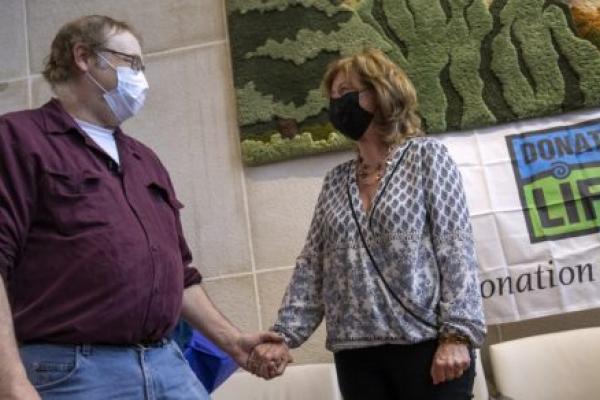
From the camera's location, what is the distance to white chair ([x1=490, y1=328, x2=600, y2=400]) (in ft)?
7.09

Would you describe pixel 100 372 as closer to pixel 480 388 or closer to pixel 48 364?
pixel 48 364

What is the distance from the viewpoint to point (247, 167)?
2.77m

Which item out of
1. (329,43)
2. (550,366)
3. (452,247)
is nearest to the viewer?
(452,247)

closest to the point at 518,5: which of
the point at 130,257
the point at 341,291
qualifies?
the point at 341,291

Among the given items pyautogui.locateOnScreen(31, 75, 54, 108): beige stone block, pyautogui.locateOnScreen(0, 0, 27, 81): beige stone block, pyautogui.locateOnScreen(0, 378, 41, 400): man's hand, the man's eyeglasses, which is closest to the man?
pyautogui.locateOnScreen(0, 378, 41, 400): man's hand

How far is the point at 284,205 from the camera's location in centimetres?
272

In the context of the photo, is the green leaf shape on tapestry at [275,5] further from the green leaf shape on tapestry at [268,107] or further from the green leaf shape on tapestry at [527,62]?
the green leaf shape on tapestry at [527,62]

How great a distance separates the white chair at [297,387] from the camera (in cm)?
221

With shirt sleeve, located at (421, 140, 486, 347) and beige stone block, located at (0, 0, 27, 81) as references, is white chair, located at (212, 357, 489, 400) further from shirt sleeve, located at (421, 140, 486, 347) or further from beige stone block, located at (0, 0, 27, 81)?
beige stone block, located at (0, 0, 27, 81)

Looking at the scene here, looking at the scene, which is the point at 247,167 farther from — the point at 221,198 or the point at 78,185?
the point at 78,185

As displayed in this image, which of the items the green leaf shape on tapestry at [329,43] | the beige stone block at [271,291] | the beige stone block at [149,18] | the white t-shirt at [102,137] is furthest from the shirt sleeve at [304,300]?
the beige stone block at [149,18]

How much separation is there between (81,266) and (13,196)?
0.18 meters

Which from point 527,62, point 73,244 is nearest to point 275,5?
point 527,62

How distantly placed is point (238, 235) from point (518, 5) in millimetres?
1519
